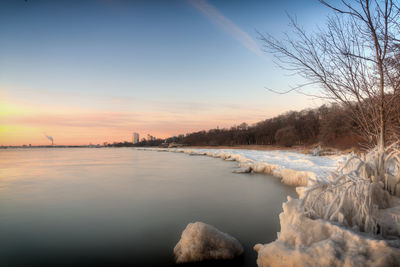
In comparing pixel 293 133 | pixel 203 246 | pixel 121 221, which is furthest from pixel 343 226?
pixel 293 133

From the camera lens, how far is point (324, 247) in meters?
1.99

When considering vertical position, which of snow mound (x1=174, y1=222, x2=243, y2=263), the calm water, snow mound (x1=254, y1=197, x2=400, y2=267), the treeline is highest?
the treeline

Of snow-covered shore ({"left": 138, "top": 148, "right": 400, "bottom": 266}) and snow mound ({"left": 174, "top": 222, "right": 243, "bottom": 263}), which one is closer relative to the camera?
snow-covered shore ({"left": 138, "top": 148, "right": 400, "bottom": 266})

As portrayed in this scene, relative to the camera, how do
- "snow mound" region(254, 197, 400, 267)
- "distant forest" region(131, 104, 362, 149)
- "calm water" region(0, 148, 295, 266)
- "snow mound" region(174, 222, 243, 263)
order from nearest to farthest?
"snow mound" region(254, 197, 400, 267) → "snow mound" region(174, 222, 243, 263) → "calm water" region(0, 148, 295, 266) → "distant forest" region(131, 104, 362, 149)

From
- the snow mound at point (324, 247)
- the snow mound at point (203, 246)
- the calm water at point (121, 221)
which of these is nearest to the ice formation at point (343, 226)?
the snow mound at point (324, 247)

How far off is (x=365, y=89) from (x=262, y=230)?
3.12m

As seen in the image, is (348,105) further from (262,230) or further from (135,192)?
(135,192)

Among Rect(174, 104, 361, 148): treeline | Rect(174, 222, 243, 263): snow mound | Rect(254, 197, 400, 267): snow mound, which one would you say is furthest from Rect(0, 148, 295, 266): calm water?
Rect(174, 104, 361, 148): treeline

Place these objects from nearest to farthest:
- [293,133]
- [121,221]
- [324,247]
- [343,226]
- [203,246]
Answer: [324,247] → [343,226] → [203,246] → [121,221] → [293,133]

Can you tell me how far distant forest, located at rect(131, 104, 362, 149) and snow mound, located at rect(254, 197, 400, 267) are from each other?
1724mm

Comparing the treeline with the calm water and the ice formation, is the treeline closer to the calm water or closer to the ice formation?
the ice formation

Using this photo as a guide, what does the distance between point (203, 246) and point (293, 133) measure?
4310 centimetres

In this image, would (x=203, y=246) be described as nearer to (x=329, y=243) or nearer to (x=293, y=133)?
(x=329, y=243)

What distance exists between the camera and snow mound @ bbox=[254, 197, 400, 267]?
72.3 inches
